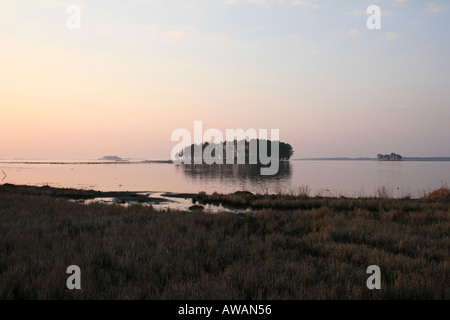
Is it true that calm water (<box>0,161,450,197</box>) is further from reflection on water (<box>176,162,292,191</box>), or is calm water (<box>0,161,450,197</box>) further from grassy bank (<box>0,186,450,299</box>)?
grassy bank (<box>0,186,450,299</box>)

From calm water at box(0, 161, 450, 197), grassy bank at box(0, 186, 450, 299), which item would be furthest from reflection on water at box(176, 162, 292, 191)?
grassy bank at box(0, 186, 450, 299)

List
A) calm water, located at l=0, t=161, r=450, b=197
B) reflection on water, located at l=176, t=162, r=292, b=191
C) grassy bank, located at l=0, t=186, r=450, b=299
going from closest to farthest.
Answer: grassy bank, located at l=0, t=186, r=450, b=299, calm water, located at l=0, t=161, r=450, b=197, reflection on water, located at l=176, t=162, r=292, b=191

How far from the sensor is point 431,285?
17.9 feet

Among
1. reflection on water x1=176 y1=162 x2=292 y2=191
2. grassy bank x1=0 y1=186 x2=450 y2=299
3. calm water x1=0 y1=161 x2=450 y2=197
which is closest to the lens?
grassy bank x1=0 y1=186 x2=450 y2=299

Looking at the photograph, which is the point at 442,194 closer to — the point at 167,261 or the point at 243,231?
the point at 243,231

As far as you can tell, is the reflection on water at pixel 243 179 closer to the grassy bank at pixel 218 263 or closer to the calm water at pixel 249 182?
the calm water at pixel 249 182

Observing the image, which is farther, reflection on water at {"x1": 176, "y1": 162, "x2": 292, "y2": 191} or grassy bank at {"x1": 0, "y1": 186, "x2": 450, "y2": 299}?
reflection on water at {"x1": 176, "y1": 162, "x2": 292, "y2": 191}

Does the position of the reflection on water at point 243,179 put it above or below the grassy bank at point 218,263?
below

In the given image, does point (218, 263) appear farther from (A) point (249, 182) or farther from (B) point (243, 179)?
(B) point (243, 179)

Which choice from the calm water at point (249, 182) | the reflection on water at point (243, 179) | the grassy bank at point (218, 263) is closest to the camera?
the grassy bank at point (218, 263)

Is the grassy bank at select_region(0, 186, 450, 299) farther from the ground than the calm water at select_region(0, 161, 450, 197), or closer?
farther from the ground

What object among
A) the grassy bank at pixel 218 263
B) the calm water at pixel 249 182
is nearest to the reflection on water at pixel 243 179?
the calm water at pixel 249 182

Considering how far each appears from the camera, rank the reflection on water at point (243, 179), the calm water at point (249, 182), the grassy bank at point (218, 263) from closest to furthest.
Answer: the grassy bank at point (218, 263) → the calm water at point (249, 182) → the reflection on water at point (243, 179)
